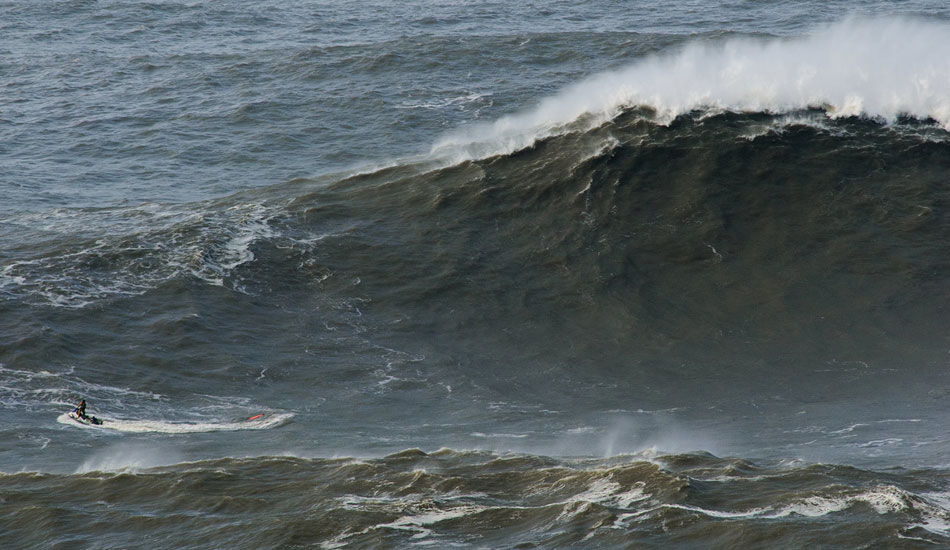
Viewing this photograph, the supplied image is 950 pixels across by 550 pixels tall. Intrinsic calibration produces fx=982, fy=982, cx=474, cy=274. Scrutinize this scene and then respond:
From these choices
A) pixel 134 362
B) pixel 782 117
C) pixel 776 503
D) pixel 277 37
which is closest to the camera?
pixel 776 503

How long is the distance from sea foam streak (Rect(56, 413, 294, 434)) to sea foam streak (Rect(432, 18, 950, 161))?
1481cm

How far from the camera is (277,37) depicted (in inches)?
2464

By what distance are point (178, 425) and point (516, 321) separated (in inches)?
360

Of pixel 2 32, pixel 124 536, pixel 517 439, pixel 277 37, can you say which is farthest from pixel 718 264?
pixel 2 32

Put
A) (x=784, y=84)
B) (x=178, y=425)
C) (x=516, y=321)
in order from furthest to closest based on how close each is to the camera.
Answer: (x=784, y=84) < (x=516, y=321) < (x=178, y=425)

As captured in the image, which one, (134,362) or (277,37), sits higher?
(277,37)

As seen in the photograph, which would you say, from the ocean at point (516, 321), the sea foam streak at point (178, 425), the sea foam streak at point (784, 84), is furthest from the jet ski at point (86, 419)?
the sea foam streak at point (784, 84)

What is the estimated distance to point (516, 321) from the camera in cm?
2639

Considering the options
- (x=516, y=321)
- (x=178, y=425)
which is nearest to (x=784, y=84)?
(x=516, y=321)

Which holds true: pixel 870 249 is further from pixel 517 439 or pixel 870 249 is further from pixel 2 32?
pixel 2 32

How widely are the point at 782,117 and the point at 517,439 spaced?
17245mm

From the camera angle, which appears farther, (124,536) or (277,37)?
(277,37)

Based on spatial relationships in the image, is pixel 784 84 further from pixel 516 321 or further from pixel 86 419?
pixel 86 419

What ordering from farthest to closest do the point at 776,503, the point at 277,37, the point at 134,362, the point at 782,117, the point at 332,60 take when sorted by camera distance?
the point at 277,37
the point at 332,60
the point at 782,117
the point at 134,362
the point at 776,503
